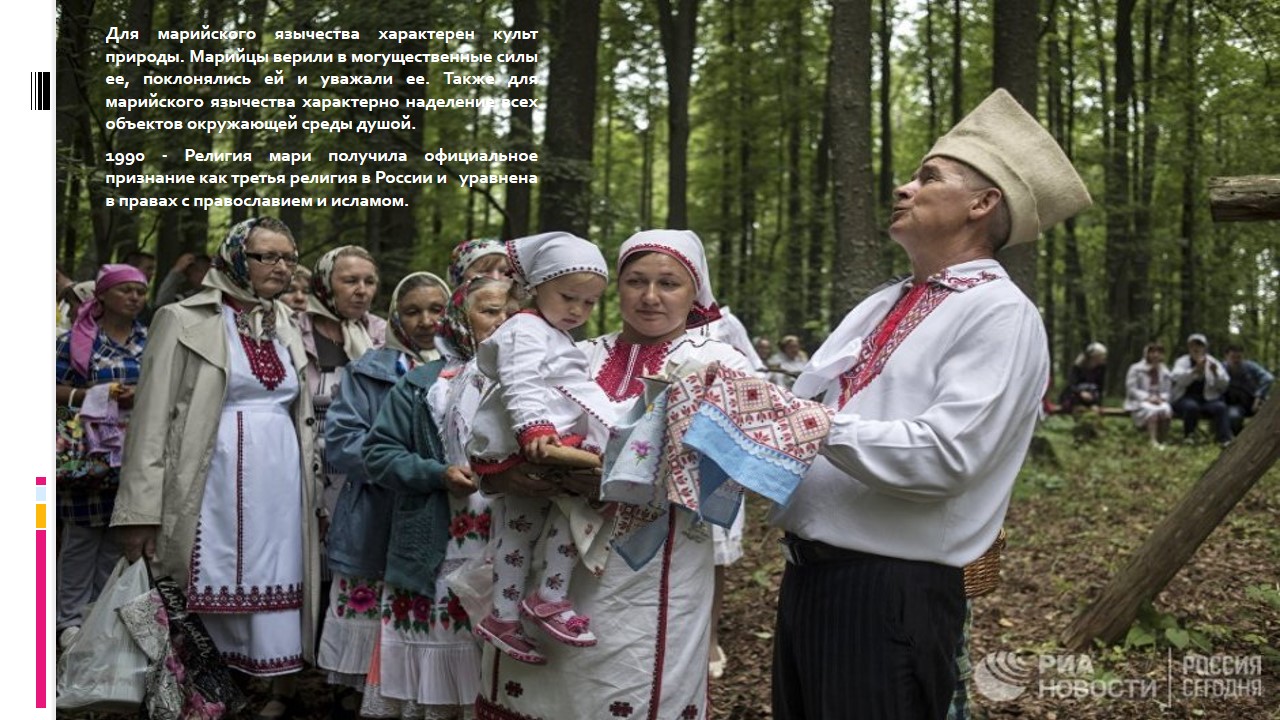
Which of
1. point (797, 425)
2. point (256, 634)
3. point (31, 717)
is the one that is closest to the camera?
point (797, 425)

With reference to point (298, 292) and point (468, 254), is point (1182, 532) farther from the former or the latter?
point (298, 292)

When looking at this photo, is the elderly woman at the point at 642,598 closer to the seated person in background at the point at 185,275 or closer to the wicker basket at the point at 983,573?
the wicker basket at the point at 983,573

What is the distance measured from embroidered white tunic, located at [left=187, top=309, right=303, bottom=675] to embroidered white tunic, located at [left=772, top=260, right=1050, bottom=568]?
2.62 metres

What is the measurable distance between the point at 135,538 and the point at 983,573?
3137mm

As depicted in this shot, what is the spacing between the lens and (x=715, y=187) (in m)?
22.5

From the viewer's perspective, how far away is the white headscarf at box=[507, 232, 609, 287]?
9.64 ft

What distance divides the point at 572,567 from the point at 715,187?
20.3 m

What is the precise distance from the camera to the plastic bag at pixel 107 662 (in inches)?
148

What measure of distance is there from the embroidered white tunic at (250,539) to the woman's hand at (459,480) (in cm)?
92

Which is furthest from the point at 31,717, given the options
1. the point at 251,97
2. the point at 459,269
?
the point at 251,97

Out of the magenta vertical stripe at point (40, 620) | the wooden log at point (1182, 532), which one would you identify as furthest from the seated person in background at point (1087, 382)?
the magenta vertical stripe at point (40, 620)

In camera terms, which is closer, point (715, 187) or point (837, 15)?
point (837, 15)

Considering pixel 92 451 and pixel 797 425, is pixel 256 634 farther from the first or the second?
pixel 797 425

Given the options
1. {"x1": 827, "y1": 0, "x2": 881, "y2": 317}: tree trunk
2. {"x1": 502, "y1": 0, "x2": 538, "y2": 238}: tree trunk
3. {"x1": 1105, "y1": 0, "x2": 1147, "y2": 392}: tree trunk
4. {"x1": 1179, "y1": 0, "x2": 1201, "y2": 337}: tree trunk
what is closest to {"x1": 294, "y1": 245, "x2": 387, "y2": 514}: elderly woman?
{"x1": 502, "y1": 0, "x2": 538, "y2": 238}: tree trunk
